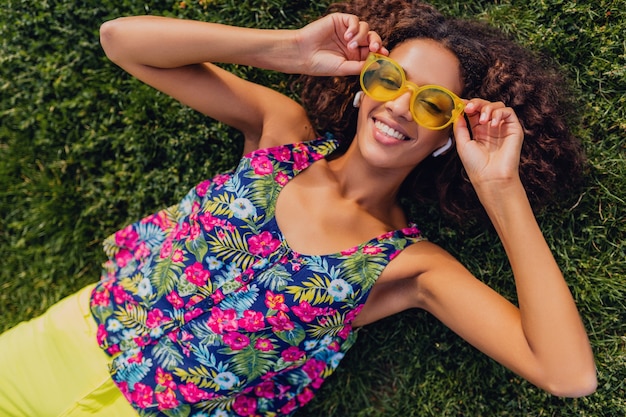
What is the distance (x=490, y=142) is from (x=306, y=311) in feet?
3.90

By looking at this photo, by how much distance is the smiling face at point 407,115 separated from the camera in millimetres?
2762

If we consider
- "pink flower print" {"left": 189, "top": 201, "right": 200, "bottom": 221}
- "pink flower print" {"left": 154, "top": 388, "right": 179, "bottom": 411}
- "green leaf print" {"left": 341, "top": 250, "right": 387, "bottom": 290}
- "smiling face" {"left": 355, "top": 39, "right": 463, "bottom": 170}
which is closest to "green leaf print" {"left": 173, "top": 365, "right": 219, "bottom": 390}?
"pink flower print" {"left": 154, "top": 388, "right": 179, "bottom": 411}

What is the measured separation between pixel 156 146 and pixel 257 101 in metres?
1.08

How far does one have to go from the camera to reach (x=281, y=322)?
2986mm

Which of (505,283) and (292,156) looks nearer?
(292,156)

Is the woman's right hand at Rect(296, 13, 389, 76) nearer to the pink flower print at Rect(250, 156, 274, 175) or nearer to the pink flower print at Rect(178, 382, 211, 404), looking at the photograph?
the pink flower print at Rect(250, 156, 274, 175)

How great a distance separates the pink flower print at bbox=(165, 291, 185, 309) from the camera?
10.2 ft

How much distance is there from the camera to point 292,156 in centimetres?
318

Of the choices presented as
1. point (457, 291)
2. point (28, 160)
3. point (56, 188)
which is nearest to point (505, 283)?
Answer: point (457, 291)

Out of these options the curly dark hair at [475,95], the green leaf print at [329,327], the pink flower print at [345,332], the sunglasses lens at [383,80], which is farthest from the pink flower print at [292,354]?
the sunglasses lens at [383,80]

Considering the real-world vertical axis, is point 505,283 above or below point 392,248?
below

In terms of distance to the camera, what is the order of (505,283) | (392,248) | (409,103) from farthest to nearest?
(505,283)
(392,248)
(409,103)

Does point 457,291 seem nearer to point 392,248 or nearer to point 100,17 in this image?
point 392,248

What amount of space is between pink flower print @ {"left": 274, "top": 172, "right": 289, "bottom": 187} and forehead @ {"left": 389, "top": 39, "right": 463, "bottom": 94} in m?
0.80
